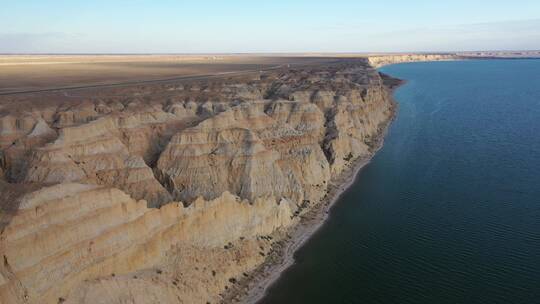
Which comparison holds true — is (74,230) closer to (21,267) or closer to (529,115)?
(21,267)

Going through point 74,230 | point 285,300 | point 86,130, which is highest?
point 86,130

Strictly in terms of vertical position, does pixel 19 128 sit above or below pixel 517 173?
above

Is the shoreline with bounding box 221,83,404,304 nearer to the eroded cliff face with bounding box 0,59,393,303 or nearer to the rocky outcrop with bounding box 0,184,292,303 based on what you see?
the eroded cliff face with bounding box 0,59,393,303

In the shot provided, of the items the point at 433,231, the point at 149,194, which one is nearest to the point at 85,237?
the point at 149,194

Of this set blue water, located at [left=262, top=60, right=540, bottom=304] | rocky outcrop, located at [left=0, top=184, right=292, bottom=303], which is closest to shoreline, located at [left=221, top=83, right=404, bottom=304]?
blue water, located at [left=262, top=60, right=540, bottom=304]

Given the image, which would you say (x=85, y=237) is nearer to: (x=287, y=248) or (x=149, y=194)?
(x=149, y=194)

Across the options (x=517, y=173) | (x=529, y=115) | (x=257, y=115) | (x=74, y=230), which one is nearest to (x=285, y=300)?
(x=74, y=230)
